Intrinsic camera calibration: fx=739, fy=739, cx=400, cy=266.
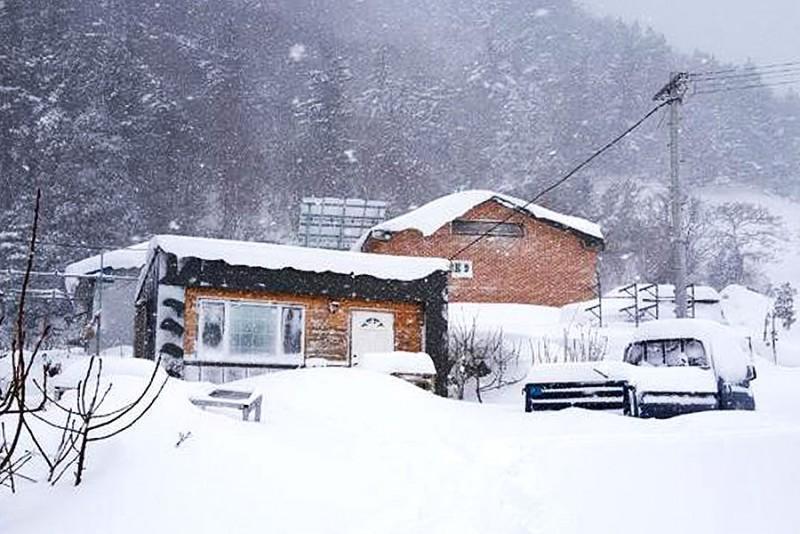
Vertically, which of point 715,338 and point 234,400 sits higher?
point 715,338

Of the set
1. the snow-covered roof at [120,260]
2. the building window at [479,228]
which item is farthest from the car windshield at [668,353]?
the snow-covered roof at [120,260]

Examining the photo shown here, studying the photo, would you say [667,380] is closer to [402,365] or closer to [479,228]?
[402,365]

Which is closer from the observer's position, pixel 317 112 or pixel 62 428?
pixel 62 428

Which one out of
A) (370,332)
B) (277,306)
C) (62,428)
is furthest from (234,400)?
(370,332)

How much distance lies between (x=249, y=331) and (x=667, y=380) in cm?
784

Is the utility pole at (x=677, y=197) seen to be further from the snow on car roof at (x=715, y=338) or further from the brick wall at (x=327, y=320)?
the brick wall at (x=327, y=320)

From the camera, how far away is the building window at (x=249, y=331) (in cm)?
1430

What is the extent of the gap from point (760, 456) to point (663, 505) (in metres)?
1.16

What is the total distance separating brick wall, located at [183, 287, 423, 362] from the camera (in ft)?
46.6

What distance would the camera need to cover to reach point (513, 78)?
6300cm

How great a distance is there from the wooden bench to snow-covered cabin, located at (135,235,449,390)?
568 cm

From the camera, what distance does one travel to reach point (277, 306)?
14961mm

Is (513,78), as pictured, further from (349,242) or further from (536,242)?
(536,242)

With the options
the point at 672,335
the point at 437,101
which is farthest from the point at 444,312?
the point at 437,101
